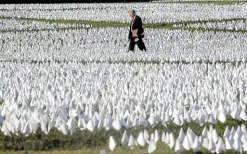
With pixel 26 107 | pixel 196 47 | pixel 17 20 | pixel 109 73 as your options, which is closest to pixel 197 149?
pixel 26 107

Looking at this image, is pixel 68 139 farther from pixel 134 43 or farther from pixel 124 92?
pixel 134 43

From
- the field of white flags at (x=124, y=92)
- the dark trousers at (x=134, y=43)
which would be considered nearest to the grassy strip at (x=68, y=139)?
the field of white flags at (x=124, y=92)

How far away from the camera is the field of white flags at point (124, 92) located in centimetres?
1113

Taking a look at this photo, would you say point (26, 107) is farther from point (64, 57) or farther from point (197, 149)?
point (64, 57)

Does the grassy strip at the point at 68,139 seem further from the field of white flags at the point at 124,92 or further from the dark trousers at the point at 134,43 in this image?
the dark trousers at the point at 134,43

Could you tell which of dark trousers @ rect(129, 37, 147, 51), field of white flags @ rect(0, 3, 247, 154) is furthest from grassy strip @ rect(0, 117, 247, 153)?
dark trousers @ rect(129, 37, 147, 51)

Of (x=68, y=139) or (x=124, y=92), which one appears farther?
(x=124, y=92)

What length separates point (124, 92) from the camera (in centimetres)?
1519

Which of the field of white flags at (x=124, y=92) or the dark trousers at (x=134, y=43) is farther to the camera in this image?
the dark trousers at (x=134, y=43)

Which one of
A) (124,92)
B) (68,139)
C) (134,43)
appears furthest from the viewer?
(134,43)

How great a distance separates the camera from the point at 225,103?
13.2 metres

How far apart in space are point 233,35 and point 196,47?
14.0ft

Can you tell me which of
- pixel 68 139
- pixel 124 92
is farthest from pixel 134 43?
pixel 68 139

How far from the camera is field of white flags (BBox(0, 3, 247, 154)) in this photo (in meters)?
11.1
